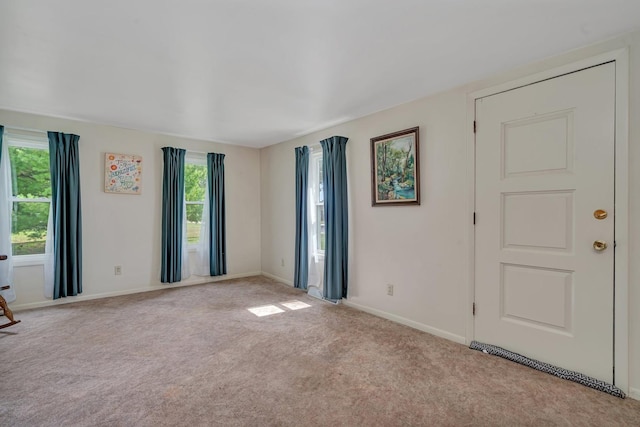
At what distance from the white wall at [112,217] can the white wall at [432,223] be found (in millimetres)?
2738

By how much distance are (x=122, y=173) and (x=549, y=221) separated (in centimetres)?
481

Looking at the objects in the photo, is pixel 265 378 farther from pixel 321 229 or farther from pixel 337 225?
pixel 321 229

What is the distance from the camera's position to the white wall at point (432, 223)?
1892mm

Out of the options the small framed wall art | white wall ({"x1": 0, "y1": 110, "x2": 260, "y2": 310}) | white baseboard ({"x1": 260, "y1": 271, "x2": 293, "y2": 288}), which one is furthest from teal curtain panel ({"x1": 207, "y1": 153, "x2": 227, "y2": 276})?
the small framed wall art

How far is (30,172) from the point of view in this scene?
3635mm

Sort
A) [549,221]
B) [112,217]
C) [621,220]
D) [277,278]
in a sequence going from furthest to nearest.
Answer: [277,278]
[112,217]
[549,221]
[621,220]

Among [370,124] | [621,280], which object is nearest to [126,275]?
[370,124]

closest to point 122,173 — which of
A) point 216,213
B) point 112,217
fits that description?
point 112,217

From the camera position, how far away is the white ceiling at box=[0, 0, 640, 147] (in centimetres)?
168

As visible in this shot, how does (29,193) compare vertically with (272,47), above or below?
below

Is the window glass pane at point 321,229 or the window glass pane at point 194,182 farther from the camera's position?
the window glass pane at point 194,182

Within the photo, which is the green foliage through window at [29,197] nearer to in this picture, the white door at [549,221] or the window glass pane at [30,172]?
the window glass pane at [30,172]

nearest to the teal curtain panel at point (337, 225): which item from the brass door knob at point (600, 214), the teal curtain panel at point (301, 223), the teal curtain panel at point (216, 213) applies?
the teal curtain panel at point (301, 223)

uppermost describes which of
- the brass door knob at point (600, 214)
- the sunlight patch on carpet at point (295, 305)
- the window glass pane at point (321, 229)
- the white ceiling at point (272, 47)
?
the white ceiling at point (272, 47)
